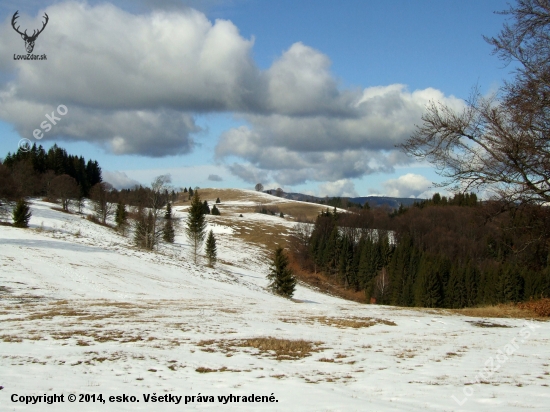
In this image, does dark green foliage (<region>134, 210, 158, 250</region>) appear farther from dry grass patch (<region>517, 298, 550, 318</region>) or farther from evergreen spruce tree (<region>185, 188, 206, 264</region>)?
dry grass patch (<region>517, 298, 550, 318</region>)

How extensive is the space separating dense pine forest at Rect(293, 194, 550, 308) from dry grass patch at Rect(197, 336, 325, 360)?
35282mm

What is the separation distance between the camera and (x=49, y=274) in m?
34.6

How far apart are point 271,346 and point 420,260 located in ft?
270

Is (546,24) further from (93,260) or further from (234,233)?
(234,233)

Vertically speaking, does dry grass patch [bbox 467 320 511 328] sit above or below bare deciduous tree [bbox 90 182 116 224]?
below

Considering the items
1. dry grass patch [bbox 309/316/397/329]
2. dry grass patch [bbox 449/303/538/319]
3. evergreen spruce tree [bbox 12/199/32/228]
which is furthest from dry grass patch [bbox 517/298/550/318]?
evergreen spruce tree [bbox 12/199/32/228]

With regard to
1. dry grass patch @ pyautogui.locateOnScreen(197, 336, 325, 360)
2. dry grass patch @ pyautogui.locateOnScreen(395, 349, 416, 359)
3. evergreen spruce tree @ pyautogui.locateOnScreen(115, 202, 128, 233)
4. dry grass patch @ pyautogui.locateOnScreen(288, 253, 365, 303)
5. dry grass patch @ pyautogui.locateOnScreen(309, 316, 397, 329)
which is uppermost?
evergreen spruce tree @ pyautogui.locateOnScreen(115, 202, 128, 233)

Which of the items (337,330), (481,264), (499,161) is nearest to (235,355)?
(337,330)

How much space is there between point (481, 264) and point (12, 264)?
9488 centimetres

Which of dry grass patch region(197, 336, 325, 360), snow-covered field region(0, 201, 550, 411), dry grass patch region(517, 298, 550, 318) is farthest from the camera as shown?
dry grass patch region(517, 298, 550, 318)

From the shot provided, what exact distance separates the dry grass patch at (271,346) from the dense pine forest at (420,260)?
35282mm

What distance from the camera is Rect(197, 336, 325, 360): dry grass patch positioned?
12.4 meters

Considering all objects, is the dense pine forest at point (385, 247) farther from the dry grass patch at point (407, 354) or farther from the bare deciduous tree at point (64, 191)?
the dry grass patch at point (407, 354)

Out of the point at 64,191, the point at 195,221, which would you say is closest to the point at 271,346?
the point at 195,221
